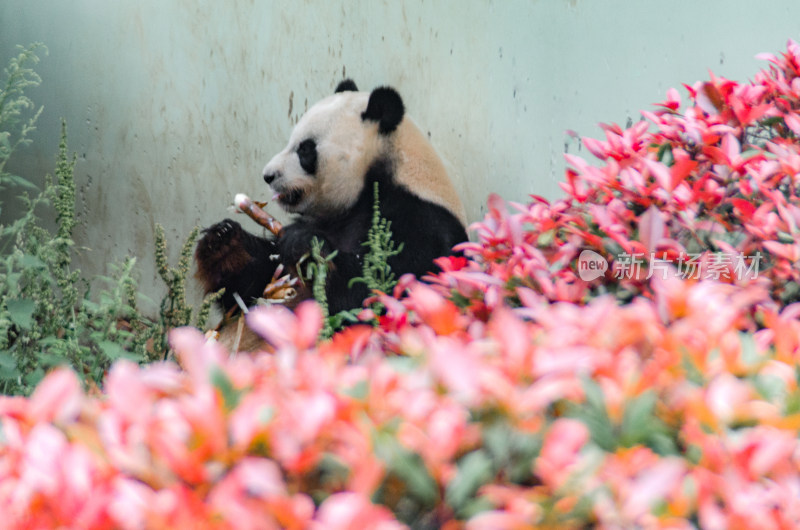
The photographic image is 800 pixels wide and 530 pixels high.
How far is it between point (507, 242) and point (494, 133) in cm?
130

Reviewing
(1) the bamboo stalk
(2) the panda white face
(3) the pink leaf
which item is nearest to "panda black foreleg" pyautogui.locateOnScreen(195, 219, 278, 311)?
(1) the bamboo stalk

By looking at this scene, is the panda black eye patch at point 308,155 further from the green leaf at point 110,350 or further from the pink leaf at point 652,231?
the pink leaf at point 652,231

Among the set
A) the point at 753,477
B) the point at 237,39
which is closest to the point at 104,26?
the point at 237,39

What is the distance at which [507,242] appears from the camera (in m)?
1.44

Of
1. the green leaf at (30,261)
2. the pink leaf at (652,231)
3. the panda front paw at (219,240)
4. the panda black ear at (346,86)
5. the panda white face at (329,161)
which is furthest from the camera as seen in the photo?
the panda black ear at (346,86)

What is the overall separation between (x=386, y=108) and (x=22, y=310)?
4.43ft

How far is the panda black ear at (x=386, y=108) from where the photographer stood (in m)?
2.48

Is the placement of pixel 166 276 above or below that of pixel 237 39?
below

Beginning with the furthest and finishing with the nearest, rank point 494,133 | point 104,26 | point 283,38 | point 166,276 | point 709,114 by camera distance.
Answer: point 104,26
point 283,38
point 494,133
point 166,276
point 709,114

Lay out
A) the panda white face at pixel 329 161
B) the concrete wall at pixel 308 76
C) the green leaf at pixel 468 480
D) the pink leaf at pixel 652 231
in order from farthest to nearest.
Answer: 1. the panda white face at pixel 329 161
2. the concrete wall at pixel 308 76
3. the pink leaf at pixel 652 231
4. the green leaf at pixel 468 480

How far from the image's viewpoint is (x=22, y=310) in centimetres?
182

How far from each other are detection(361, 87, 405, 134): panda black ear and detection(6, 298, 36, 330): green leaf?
1.28 metres

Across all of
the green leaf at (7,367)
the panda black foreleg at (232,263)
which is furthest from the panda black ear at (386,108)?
the green leaf at (7,367)

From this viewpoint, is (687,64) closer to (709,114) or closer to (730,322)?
(709,114)
